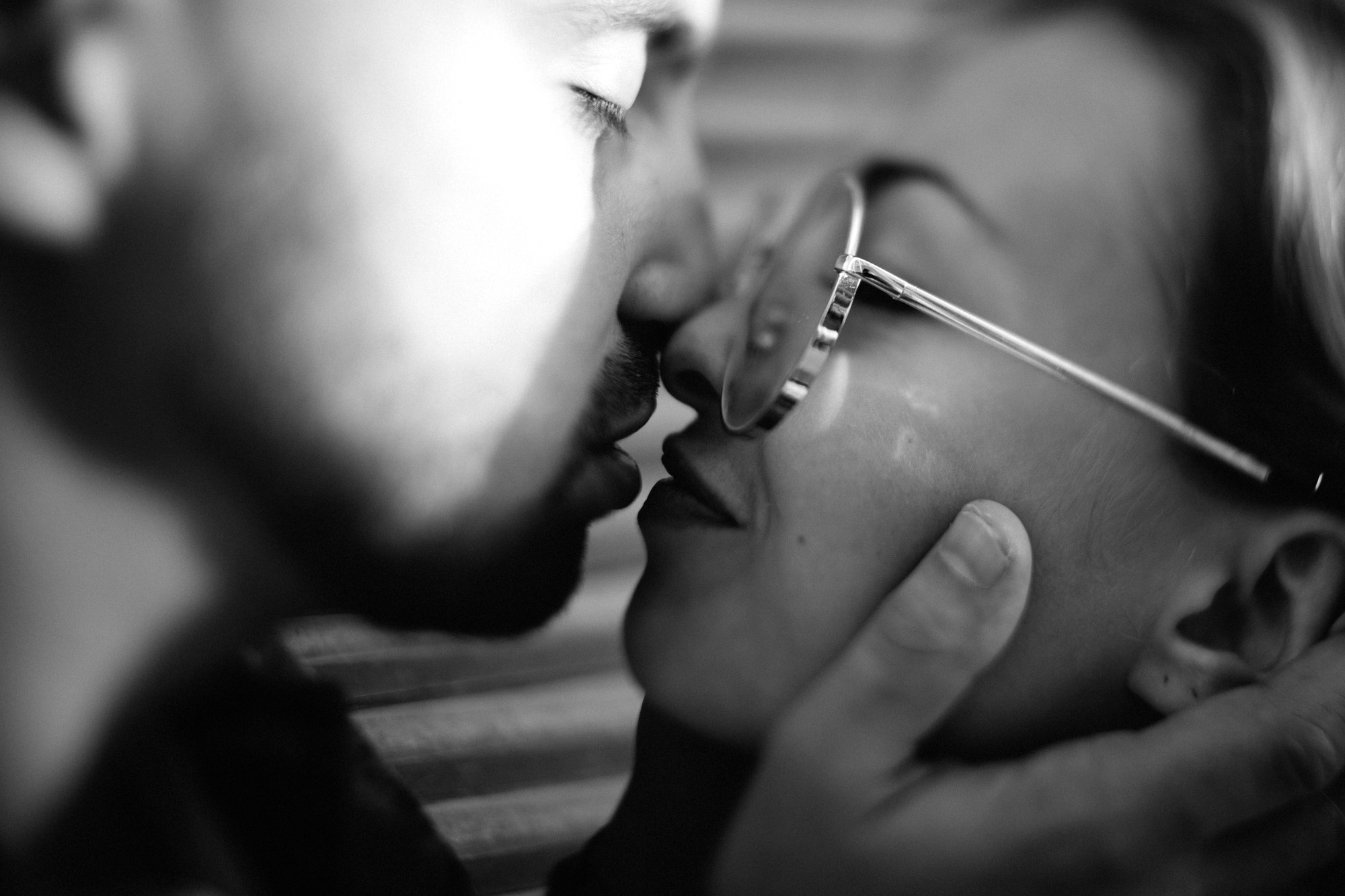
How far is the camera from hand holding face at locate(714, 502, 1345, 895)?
2.82ft

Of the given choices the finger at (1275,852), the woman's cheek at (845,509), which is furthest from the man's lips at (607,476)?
the finger at (1275,852)

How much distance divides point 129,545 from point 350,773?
42 cm

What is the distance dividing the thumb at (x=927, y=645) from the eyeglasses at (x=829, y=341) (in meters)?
0.16

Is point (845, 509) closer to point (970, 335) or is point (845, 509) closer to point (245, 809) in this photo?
point (970, 335)

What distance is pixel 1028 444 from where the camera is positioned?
0.93 metres

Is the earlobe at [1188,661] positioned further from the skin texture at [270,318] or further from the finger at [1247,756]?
the skin texture at [270,318]

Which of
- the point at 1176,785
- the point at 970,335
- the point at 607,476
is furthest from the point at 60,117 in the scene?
the point at 1176,785

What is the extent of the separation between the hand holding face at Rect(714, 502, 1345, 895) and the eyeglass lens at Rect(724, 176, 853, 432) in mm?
219

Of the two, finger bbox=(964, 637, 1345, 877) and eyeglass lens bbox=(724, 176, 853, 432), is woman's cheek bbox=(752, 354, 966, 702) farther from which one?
finger bbox=(964, 637, 1345, 877)

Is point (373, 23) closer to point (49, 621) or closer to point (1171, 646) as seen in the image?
point (49, 621)

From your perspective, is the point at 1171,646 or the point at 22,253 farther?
the point at 1171,646

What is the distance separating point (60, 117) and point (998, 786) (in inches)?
35.4

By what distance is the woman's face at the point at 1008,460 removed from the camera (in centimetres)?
92

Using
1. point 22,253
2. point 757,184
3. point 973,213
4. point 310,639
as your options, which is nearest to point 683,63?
point 973,213
